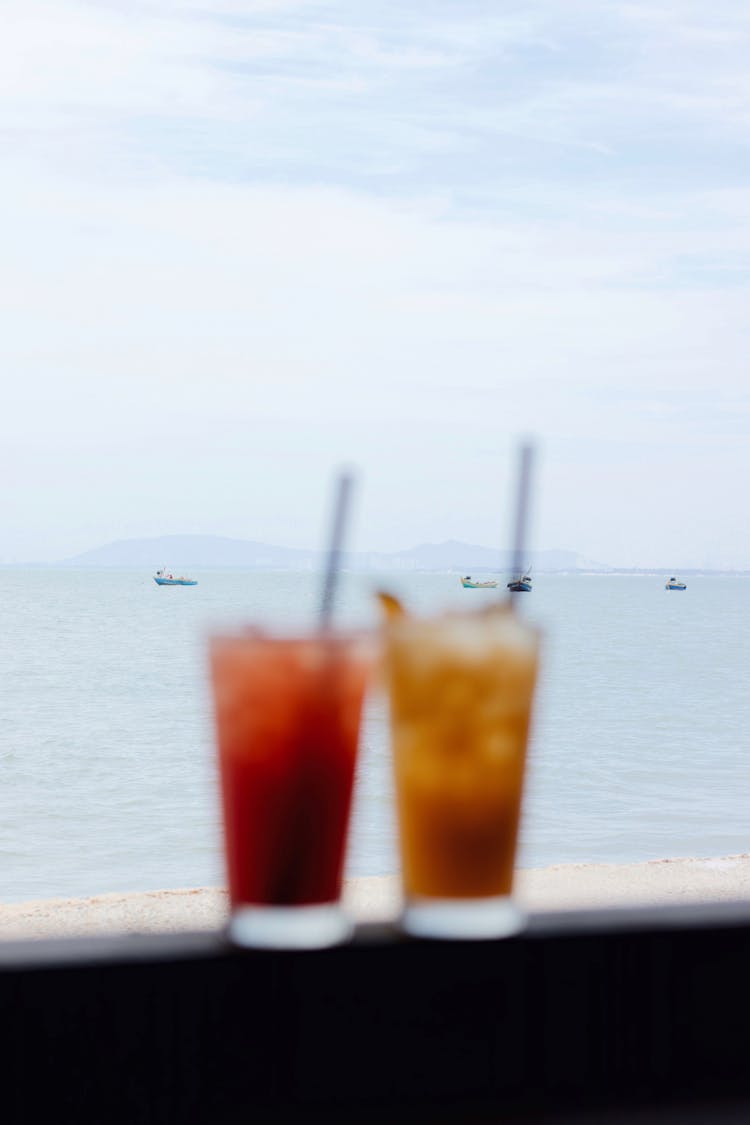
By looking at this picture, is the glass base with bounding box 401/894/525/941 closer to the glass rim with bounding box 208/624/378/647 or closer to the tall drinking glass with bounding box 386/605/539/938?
the tall drinking glass with bounding box 386/605/539/938

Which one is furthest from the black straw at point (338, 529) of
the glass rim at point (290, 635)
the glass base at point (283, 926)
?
the glass base at point (283, 926)

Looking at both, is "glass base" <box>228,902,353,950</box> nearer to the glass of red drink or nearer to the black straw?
the glass of red drink

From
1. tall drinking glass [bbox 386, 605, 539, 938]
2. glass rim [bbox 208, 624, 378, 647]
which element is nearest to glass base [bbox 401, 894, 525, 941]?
tall drinking glass [bbox 386, 605, 539, 938]

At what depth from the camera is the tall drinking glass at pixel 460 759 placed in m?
0.90

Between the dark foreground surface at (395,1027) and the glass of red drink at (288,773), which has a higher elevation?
the glass of red drink at (288,773)

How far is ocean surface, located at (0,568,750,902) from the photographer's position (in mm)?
4707

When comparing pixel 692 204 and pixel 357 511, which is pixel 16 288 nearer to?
pixel 692 204

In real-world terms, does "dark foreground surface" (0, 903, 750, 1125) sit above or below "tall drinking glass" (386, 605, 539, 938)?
below

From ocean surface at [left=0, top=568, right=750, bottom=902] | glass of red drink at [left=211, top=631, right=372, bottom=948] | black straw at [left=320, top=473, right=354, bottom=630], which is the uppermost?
black straw at [left=320, top=473, right=354, bottom=630]

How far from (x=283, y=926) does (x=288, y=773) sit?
0.29ft

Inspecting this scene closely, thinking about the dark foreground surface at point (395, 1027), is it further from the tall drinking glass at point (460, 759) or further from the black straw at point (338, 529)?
the black straw at point (338, 529)

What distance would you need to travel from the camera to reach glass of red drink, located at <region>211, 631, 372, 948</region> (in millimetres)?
868

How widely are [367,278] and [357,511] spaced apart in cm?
6718

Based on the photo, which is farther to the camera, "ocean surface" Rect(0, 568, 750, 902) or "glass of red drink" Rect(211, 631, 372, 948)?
"ocean surface" Rect(0, 568, 750, 902)
